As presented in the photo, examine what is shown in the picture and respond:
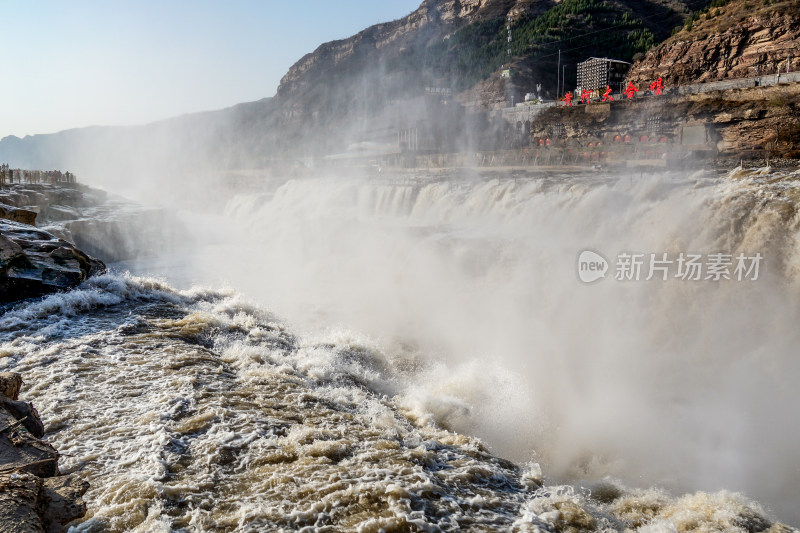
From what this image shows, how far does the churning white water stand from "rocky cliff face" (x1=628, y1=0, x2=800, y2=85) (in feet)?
85.8

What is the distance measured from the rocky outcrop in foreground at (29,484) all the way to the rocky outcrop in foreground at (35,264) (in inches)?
244

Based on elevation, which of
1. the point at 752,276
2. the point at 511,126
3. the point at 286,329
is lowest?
the point at 286,329

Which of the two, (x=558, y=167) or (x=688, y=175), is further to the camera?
(x=558, y=167)

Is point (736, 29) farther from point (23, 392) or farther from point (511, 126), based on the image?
point (23, 392)

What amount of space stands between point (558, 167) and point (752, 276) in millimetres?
13821

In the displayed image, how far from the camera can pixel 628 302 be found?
9906mm

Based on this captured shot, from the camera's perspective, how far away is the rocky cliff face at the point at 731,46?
3158cm

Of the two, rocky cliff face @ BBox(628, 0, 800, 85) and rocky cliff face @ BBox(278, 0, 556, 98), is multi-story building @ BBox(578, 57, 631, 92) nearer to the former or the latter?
rocky cliff face @ BBox(628, 0, 800, 85)

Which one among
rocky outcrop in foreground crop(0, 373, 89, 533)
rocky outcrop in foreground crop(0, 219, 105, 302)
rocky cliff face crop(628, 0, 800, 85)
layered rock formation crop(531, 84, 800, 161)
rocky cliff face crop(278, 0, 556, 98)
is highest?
rocky cliff face crop(278, 0, 556, 98)

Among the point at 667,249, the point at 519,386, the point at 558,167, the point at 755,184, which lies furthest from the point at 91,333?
the point at 558,167

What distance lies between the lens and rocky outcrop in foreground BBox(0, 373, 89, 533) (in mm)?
2869

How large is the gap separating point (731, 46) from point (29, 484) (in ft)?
147

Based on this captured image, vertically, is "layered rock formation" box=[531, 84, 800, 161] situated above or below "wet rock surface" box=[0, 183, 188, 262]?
above

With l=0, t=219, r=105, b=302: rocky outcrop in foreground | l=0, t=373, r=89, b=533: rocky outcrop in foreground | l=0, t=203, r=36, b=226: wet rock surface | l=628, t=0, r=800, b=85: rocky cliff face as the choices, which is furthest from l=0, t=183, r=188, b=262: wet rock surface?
l=628, t=0, r=800, b=85: rocky cliff face
